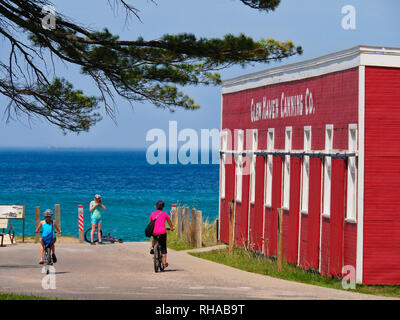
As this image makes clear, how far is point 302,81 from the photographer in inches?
1104

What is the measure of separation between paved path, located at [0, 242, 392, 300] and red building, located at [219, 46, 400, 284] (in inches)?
69.1

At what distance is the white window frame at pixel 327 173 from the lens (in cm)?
2553

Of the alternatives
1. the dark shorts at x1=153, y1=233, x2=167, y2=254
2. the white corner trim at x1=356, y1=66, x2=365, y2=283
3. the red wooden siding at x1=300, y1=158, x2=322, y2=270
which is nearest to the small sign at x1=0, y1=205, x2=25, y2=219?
the dark shorts at x1=153, y1=233, x2=167, y2=254

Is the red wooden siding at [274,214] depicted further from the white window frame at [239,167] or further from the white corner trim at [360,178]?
the white corner trim at [360,178]

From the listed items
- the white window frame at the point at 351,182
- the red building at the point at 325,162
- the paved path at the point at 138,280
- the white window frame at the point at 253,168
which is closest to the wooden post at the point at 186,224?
the red building at the point at 325,162

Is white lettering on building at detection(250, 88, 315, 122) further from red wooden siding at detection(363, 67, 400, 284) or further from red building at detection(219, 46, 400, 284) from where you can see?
red wooden siding at detection(363, 67, 400, 284)

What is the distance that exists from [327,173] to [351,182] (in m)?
1.72

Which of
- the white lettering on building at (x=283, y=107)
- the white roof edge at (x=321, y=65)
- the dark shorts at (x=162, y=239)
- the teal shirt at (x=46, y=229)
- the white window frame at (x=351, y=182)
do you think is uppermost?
the white roof edge at (x=321, y=65)

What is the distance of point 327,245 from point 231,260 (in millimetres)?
5163

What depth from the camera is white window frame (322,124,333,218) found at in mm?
25531

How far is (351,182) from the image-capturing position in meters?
24.1

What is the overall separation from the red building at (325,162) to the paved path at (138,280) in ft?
5.76
